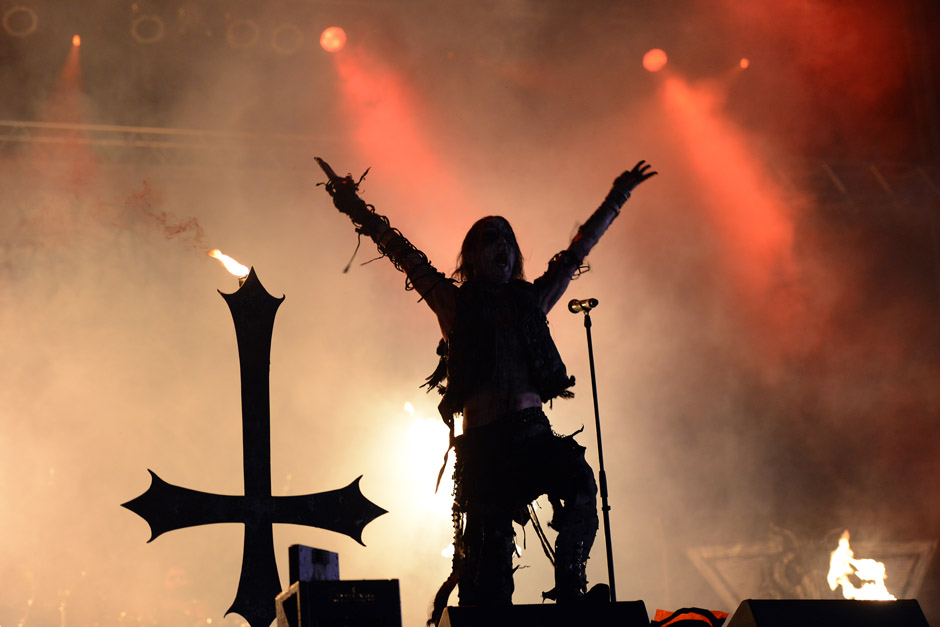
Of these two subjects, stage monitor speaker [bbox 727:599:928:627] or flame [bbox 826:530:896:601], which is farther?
flame [bbox 826:530:896:601]

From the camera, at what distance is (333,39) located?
827 cm

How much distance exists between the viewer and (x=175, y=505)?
8.84ft

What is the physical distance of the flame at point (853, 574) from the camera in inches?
298

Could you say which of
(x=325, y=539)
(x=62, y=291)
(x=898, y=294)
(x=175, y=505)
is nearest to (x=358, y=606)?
(x=175, y=505)

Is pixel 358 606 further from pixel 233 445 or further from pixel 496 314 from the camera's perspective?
pixel 233 445

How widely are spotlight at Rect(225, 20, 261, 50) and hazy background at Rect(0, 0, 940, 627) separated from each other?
51mm

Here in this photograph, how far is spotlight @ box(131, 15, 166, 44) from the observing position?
25.6 ft

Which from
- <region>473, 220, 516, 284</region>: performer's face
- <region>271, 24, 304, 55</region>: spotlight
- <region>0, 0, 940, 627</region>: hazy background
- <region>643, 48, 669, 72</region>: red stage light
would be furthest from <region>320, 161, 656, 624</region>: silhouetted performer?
<region>643, 48, 669, 72</region>: red stage light

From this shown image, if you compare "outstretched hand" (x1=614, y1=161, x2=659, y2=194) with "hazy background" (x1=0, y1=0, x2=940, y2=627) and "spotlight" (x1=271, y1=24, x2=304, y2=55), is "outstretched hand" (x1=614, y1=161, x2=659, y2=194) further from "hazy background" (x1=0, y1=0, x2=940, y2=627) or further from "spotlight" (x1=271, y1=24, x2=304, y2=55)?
"spotlight" (x1=271, y1=24, x2=304, y2=55)

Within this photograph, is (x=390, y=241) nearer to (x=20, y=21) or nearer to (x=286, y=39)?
(x=286, y=39)

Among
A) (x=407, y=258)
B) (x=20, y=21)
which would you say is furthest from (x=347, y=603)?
(x=20, y=21)

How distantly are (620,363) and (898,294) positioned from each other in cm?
281

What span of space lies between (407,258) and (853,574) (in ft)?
21.5

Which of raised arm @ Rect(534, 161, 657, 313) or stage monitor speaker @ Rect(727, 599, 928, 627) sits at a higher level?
raised arm @ Rect(534, 161, 657, 313)
